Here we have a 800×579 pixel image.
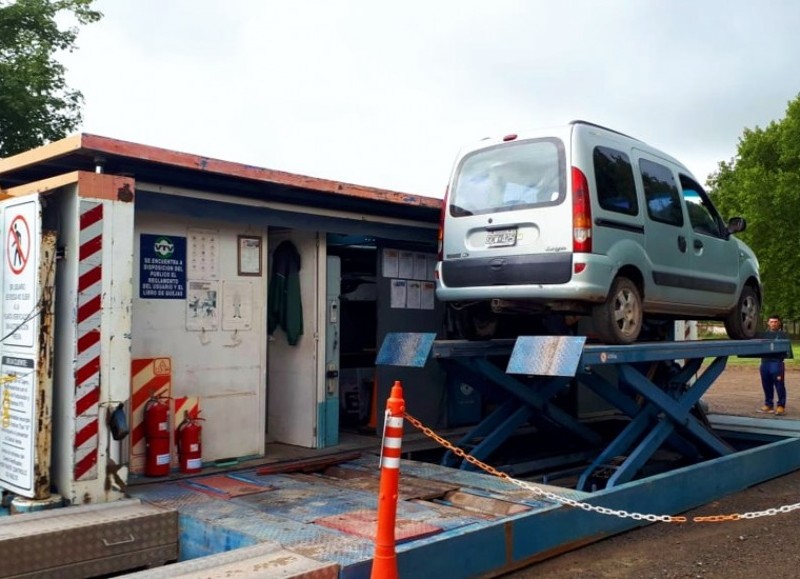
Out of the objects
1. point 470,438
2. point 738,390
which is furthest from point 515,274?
point 738,390

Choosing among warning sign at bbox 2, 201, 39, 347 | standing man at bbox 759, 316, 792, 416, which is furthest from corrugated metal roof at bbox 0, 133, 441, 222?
standing man at bbox 759, 316, 792, 416

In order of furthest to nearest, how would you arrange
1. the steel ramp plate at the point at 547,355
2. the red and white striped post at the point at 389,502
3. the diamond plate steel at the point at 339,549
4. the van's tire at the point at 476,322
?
the van's tire at the point at 476,322 < the steel ramp plate at the point at 547,355 < the diamond plate steel at the point at 339,549 < the red and white striped post at the point at 389,502

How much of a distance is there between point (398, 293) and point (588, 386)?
2.53 meters

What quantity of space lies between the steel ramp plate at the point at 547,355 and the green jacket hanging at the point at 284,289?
2536 millimetres

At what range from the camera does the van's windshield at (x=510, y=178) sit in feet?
21.1

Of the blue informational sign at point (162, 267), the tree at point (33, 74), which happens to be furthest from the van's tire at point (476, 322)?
the tree at point (33, 74)

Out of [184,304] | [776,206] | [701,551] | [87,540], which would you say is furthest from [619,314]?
[776,206]

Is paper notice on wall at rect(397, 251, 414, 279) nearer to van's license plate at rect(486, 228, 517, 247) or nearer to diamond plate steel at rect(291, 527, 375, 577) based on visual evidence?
van's license plate at rect(486, 228, 517, 247)

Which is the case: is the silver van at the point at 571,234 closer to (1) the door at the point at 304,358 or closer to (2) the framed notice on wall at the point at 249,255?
(1) the door at the point at 304,358

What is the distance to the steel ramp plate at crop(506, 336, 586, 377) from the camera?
574 cm

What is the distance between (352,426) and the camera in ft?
30.1

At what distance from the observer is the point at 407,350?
6898 mm

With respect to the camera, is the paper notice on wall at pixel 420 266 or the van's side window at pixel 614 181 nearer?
the van's side window at pixel 614 181

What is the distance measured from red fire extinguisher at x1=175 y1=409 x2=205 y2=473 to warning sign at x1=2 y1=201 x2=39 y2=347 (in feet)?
5.06
